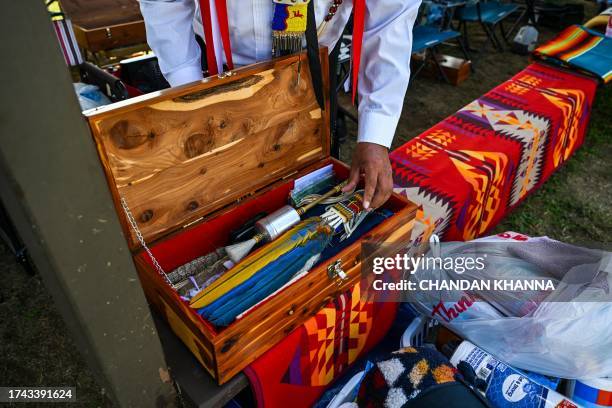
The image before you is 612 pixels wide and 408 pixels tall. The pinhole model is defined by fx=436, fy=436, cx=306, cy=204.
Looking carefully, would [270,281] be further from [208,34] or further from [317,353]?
[208,34]

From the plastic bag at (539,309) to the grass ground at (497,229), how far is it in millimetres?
849

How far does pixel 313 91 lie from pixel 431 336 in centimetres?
89

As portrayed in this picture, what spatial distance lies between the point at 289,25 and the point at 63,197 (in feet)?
2.51

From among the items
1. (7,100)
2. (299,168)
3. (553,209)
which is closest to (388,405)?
(299,168)

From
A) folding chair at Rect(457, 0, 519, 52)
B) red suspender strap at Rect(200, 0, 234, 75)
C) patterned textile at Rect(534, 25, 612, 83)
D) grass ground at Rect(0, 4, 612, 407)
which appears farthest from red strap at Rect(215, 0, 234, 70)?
folding chair at Rect(457, 0, 519, 52)

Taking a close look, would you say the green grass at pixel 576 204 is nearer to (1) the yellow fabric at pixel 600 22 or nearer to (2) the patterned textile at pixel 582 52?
(2) the patterned textile at pixel 582 52

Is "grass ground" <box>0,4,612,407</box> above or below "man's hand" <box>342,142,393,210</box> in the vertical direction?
below

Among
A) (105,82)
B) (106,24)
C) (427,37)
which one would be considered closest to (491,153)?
(105,82)

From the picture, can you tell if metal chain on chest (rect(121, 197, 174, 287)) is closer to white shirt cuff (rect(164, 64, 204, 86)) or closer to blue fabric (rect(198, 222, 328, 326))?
blue fabric (rect(198, 222, 328, 326))

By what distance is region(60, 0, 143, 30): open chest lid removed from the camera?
306cm

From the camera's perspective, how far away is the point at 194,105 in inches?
38.5

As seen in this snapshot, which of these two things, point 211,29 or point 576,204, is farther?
point 576,204

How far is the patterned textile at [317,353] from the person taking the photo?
100 centimetres

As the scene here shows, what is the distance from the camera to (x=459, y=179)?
178 centimetres
